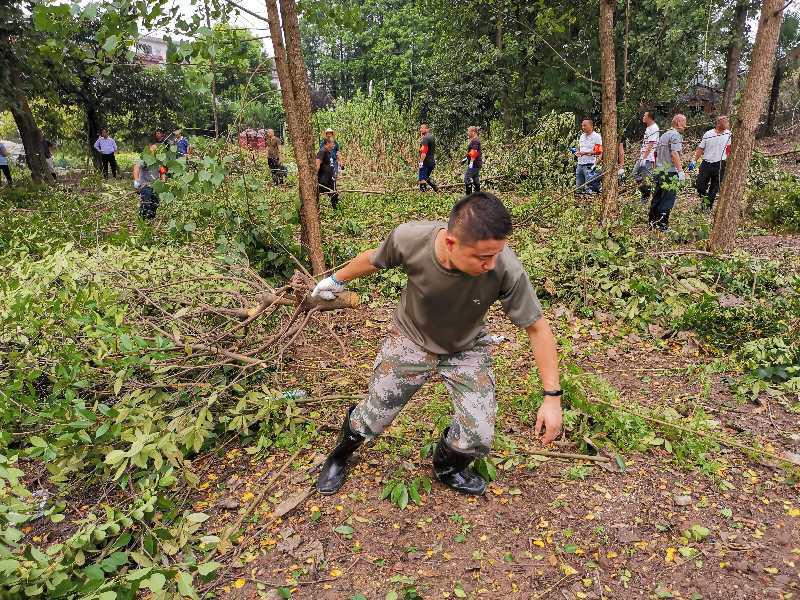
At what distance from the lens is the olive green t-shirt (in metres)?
2.19

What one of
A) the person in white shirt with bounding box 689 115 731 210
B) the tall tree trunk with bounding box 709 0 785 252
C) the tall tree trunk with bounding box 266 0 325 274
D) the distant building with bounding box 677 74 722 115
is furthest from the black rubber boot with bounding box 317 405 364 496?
the distant building with bounding box 677 74 722 115

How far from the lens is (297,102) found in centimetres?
474

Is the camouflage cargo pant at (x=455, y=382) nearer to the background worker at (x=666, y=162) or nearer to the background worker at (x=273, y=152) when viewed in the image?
the background worker at (x=666, y=162)

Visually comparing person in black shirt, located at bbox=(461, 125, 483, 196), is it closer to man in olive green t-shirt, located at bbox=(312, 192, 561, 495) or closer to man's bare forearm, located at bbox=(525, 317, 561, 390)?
man in olive green t-shirt, located at bbox=(312, 192, 561, 495)

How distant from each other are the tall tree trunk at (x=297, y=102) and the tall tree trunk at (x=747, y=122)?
4.22 meters

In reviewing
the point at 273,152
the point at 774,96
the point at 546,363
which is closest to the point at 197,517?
the point at 546,363

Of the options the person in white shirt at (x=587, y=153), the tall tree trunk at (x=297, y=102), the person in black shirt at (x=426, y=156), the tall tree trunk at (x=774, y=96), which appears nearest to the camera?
the tall tree trunk at (x=297, y=102)

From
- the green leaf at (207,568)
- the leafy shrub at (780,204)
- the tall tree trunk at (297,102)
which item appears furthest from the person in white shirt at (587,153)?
the green leaf at (207,568)

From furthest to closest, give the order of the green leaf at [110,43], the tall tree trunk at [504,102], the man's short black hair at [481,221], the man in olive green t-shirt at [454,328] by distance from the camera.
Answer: the tall tree trunk at [504,102]
the green leaf at [110,43]
the man in olive green t-shirt at [454,328]
the man's short black hair at [481,221]

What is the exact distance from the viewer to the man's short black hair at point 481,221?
1949mm

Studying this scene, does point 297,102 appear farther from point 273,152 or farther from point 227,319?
point 273,152

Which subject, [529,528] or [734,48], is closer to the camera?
[529,528]

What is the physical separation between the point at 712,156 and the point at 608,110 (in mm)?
2715

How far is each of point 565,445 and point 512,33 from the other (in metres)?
16.8
